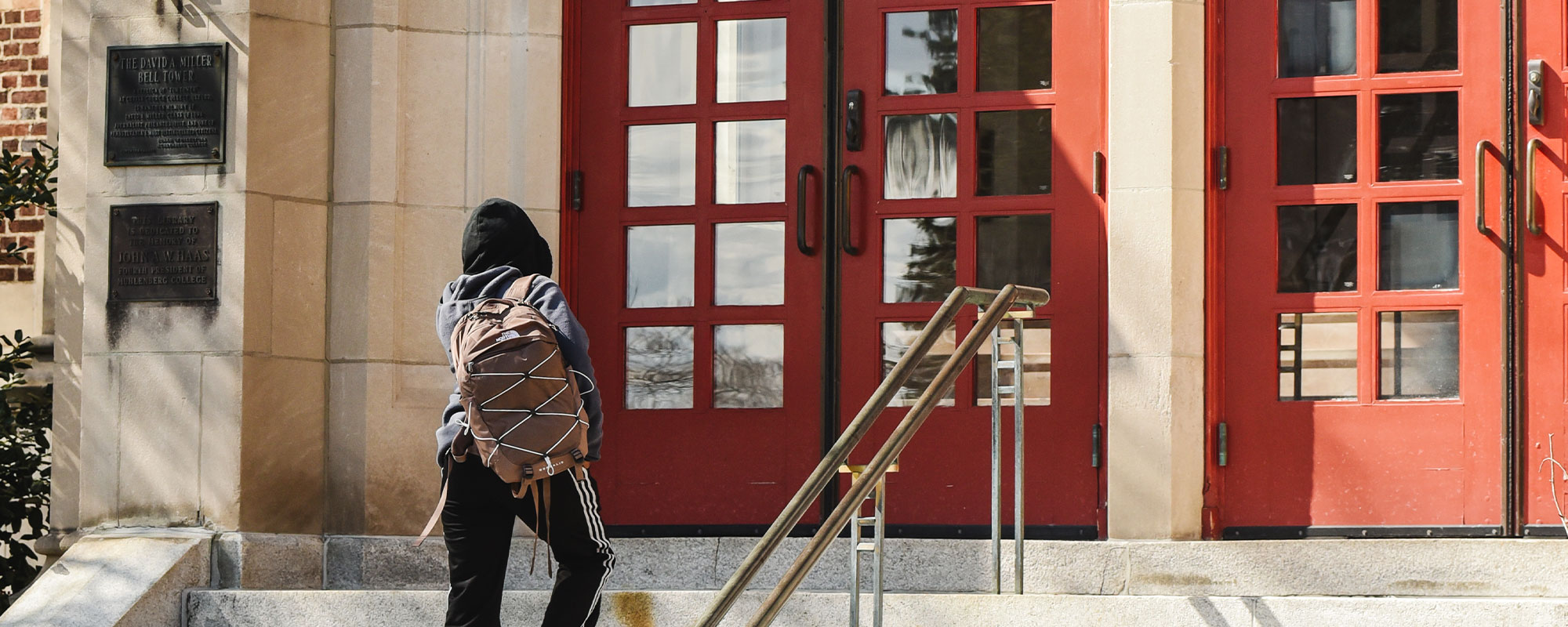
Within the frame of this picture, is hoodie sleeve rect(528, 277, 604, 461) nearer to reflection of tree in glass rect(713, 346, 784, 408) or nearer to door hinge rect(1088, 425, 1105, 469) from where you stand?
reflection of tree in glass rect(713, 346, 784, 408)

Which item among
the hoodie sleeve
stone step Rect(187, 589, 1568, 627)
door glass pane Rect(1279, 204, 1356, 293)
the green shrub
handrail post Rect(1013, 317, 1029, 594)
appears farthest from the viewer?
A: the green shrub

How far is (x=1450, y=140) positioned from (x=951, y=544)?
86.2 inches

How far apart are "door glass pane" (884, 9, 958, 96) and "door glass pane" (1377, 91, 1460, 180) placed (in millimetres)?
1502

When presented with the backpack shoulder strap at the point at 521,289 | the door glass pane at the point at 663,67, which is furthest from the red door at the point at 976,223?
the backpack shoulder strap at the point at 521,289

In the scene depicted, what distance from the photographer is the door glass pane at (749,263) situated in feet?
19.7

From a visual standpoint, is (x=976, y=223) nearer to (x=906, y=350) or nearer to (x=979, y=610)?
(x=906, y=350)

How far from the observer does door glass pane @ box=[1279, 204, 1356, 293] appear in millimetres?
5590

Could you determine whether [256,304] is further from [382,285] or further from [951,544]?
[951,544]

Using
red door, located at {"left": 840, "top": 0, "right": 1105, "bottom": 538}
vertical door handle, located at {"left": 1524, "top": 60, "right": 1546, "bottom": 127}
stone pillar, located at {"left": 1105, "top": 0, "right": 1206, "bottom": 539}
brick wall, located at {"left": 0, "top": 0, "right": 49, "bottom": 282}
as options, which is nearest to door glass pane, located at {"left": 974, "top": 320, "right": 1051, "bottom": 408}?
red door, located at {"left": 840, "top": 0, "right": 1105, "bottom": 538}

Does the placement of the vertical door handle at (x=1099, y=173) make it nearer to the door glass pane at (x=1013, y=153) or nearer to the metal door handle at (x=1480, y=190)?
the door glass pane at (x=1013, y=153)

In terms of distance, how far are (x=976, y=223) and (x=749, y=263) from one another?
0.86 metres

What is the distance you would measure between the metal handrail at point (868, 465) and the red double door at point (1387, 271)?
4.54 feet

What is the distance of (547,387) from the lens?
384cm

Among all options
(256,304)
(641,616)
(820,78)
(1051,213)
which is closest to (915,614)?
(641,616)
